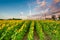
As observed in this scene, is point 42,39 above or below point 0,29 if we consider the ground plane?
below

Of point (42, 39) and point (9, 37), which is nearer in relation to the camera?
point (9, 37)

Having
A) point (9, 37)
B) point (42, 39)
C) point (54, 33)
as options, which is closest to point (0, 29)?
point (9, 37)

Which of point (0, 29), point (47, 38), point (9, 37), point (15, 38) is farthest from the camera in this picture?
point (47, 38)

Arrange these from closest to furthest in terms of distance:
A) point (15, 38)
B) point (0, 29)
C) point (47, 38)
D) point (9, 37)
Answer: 1. point (15, 38)
2. point (9, 37)
3. point (0, 29)
4. point (47, 38)

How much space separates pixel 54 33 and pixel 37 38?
148cm

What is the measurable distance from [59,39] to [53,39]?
72cm


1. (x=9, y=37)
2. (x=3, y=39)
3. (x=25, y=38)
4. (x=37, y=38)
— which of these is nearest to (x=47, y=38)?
(x=37, y=38)

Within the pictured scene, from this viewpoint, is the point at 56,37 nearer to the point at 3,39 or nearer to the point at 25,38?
the point at 25,38

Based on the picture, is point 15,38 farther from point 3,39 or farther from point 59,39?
point 59,39

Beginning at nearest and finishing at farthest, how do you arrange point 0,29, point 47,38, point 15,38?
point 15,38 → point 0,29 → point 47,38

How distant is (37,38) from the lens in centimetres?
1173

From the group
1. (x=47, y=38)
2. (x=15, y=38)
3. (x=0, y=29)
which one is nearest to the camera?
(x=15, y=38)

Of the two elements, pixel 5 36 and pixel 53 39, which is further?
pixel 53 39

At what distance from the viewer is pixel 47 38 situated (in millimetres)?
11461
